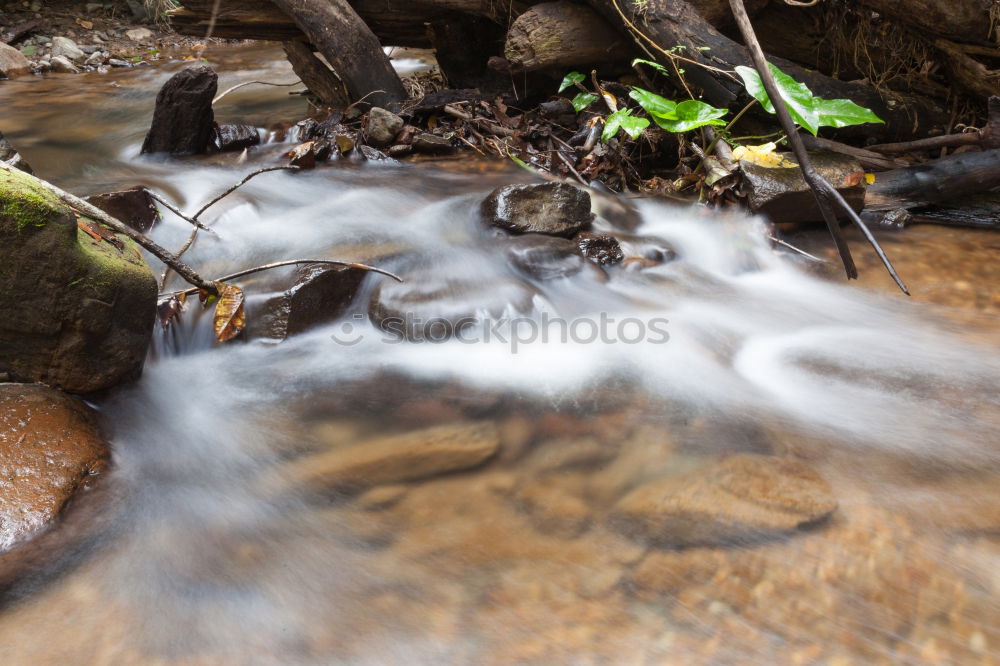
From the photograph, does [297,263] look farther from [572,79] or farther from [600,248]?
[572,79]

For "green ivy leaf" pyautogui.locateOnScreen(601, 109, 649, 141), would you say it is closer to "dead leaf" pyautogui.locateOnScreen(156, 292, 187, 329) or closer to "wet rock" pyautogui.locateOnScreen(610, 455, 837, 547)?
"wet rock" pyautogui.locateOnScreen(610, 455, 837, 547)

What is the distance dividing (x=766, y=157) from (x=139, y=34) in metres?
12.3

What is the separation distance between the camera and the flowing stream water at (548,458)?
5.65ft

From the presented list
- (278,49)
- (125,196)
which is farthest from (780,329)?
(278,49)

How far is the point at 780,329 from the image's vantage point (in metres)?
3.35

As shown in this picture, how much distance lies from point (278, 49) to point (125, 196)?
833cm

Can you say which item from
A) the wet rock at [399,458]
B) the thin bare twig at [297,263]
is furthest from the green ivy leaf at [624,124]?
the wet rock at [399,458]

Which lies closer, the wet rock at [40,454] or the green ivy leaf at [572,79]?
the wet rock at [40,454]

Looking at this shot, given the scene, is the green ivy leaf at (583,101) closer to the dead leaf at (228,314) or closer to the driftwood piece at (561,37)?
the driftwood piece at (561,37)

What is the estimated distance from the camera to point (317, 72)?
6195 mm

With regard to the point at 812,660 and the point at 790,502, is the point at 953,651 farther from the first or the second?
the point at 790,502

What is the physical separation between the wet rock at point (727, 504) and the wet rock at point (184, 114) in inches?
189

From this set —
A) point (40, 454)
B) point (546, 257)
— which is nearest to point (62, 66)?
point (546, 257)

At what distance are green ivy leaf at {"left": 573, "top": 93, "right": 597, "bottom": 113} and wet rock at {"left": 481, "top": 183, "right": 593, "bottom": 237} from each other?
1386 mm
